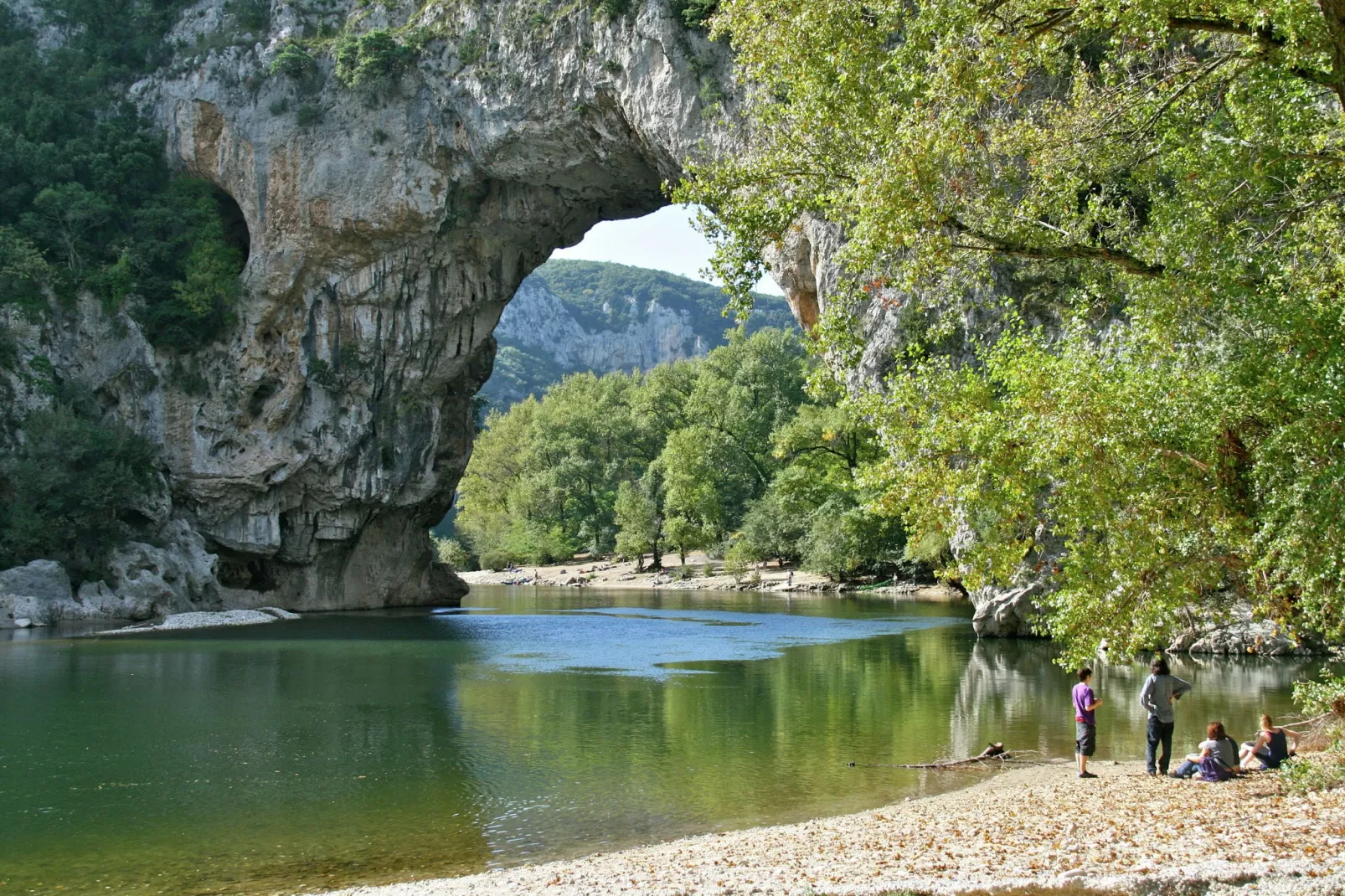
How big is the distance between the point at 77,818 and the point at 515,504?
66433mm

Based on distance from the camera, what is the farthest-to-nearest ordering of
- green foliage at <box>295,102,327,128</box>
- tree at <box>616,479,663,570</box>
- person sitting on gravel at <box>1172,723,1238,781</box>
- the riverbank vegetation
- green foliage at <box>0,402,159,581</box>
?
tree at <box>616,479,663,570</box>
the riverbank vegetation
green foliage at <box>295,102,327,128</box>
green foliage at <box>0,402,159,581</box>
person sitting on gravel at <box>1172,723,1238,781</box>

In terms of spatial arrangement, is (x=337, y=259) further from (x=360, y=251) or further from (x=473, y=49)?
(x=473, y=49)

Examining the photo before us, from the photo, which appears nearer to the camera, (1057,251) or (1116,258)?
(1116,258)

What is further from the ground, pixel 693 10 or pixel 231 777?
pixel 693 10

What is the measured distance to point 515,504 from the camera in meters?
78.1

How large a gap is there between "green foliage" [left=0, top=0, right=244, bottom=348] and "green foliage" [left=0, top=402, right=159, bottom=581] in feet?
19.2

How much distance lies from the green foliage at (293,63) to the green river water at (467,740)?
24.2 meters

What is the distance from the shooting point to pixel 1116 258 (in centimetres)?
996

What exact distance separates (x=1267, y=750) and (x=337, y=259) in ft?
130

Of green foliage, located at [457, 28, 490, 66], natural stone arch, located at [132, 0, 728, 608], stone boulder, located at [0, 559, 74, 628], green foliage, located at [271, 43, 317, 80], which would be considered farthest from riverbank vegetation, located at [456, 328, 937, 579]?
stone boulder, located at [0, 559, 74, 628]

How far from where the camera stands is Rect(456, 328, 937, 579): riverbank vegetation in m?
52.0

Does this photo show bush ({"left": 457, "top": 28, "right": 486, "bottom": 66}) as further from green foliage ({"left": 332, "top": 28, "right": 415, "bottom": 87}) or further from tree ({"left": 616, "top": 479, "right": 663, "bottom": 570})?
tree ({"left": 616, "top": 479, "right": 663, "bottom": 570})

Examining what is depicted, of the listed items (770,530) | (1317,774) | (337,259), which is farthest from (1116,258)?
(770,530)

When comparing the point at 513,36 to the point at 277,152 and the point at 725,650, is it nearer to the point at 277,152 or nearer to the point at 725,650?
the point at 277,152
